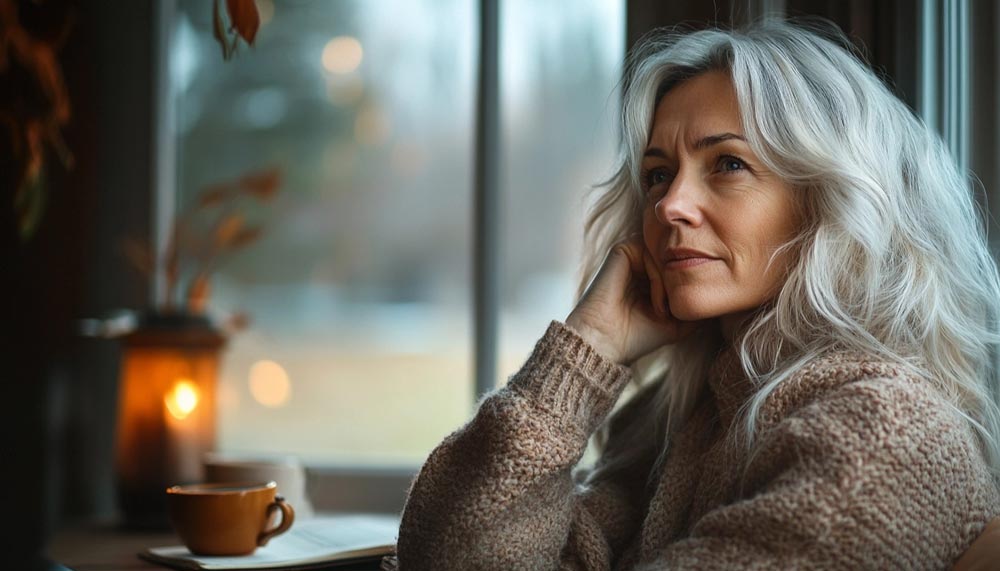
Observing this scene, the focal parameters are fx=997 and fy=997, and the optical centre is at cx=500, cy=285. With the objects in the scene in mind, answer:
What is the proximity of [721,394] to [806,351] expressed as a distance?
0.13 m

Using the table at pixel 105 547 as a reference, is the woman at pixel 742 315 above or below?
above

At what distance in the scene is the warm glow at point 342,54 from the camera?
2.15 m

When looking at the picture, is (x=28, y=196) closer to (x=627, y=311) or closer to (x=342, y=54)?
(x=342, y=54)

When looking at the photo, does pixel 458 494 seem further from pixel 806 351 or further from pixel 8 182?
pixel 8 182

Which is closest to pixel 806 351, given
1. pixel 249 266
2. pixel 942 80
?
pixel 942 80

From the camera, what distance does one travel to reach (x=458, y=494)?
1.11 metres

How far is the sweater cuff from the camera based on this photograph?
1.12 meters

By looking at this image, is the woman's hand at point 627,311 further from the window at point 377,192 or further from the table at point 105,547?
the window at point 377,192

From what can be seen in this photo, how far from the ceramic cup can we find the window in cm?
84

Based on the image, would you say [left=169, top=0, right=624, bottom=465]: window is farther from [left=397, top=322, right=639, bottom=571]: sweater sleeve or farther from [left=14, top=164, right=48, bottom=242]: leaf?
[left=397, top=322, right=639, bottom=571]: sweater sleeve

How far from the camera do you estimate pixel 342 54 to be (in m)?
2.16

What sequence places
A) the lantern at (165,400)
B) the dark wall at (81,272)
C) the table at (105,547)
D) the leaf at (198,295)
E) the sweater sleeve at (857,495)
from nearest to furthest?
the sweater sleeve at (857,495)
the table at (105,547)
the lantern at (165,400)
the leaf at (198,295)
the dark wall at (81,272)

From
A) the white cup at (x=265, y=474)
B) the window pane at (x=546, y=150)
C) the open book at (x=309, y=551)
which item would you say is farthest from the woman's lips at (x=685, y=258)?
the window pane at (x=546, y=150)

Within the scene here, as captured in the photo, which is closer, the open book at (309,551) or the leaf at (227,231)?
the open book at (309,551)
